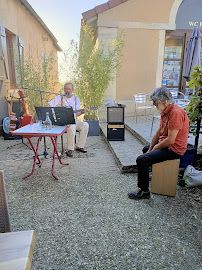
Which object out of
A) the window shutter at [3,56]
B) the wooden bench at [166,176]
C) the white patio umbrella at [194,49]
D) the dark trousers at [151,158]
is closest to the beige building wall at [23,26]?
the window shutter at [3,56]

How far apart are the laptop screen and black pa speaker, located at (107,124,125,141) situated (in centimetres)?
129

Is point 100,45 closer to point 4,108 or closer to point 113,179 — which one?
point 4,108

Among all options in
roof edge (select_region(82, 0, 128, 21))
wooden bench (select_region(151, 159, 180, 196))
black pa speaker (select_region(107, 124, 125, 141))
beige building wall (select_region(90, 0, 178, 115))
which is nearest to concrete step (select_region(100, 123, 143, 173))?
black pa speaker (select_region(107, 124, 125, 141))

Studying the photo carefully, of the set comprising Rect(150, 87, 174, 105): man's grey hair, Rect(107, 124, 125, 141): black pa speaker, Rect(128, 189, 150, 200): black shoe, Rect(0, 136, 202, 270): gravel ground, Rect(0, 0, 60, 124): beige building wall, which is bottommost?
Rect(0, 136, 202, 270): gravel ground

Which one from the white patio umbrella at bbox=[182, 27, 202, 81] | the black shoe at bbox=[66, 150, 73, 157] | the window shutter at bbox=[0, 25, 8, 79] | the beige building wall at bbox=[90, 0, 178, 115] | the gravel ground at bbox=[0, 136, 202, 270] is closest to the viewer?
the gravel ground at bbox=[0, 136, 202, 270]

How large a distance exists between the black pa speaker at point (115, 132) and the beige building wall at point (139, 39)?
6.04ft

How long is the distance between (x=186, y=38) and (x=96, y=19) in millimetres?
2633

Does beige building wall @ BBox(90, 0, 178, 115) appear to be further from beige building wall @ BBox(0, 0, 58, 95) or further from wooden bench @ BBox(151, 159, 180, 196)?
wooden bench @ BBox(151, 159, 180, 196)

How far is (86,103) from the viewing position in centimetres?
518

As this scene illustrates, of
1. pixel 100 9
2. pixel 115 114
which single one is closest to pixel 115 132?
pixel 115 114

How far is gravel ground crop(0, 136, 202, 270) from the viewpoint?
4.91ft

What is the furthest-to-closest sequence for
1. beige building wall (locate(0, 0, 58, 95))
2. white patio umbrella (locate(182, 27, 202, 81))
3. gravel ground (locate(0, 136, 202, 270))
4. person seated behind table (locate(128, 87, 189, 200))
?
beige building wall (locate(0, 0, 58, 95))
white patio umbrella (locate(182, 27, 202, 81))
person seated behind table (locate(128, 87, 189, 200))
gravel ground (locate(0, 136, 202, 270))

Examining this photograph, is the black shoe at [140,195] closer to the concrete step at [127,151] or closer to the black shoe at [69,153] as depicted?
the concrete step at [127,151]

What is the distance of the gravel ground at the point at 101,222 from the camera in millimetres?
1497
